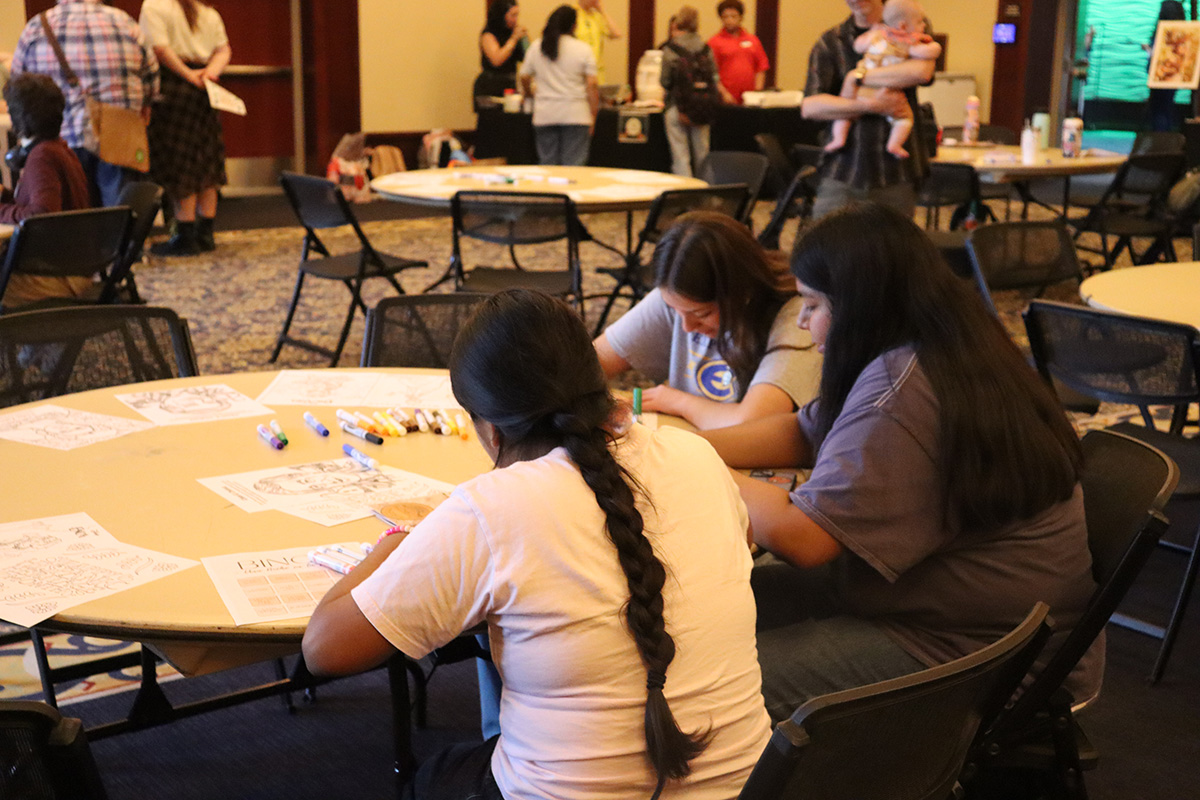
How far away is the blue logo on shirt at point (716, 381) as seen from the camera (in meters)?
2.79

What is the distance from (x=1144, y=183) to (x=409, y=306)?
234 inches

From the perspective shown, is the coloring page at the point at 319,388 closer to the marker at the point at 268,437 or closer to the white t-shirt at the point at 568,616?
the marker at the point at 268,437

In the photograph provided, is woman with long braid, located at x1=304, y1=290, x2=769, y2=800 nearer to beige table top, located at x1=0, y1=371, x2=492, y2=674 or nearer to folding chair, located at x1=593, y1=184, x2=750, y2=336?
beige table top, located at x1=0, y1=371, x2=492, y2=674

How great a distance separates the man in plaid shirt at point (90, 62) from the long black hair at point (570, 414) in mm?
6579

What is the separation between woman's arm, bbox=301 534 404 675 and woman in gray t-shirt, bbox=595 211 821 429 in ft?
4.07

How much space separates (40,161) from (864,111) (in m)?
3.57

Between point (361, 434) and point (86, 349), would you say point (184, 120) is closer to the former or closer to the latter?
point (86, 349)

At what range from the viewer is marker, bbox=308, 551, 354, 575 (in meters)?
1.74

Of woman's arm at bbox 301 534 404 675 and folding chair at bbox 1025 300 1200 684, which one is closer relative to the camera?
woman's arm at bbox 301 534 404 675

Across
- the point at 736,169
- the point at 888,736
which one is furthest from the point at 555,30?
the point at 888,736

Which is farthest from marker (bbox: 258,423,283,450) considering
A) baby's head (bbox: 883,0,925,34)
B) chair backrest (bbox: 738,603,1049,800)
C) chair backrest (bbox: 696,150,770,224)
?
chair backrest (bbox: 696,150,770,224)

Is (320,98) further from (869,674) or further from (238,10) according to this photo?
(869,674)

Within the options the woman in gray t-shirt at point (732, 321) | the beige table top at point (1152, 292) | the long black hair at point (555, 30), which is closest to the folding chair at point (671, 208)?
the beige table top at point (1152, 292)

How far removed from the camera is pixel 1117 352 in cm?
313
